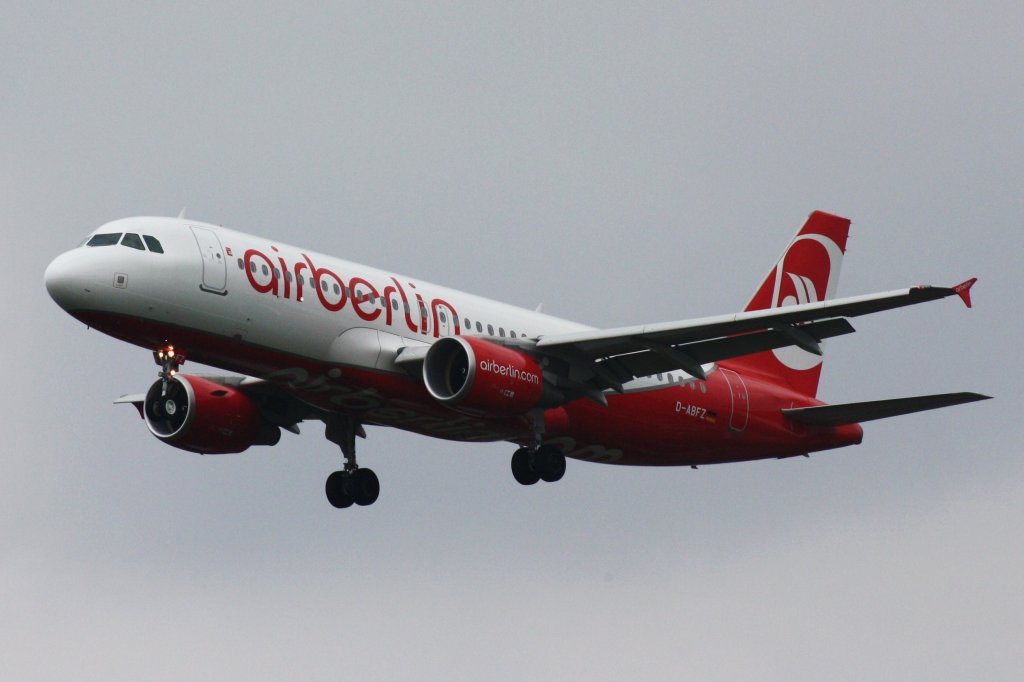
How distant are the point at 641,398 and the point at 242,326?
39.6ft

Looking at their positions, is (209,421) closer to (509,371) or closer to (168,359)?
(168,359)

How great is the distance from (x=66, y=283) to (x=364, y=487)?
1207cm

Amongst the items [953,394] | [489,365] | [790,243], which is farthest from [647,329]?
[790,243]

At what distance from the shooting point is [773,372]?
172 ft

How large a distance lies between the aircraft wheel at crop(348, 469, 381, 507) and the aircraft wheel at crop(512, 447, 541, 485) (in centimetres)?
484

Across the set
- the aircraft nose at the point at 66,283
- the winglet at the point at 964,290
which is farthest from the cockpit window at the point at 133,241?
the winglet at the point at 964,290

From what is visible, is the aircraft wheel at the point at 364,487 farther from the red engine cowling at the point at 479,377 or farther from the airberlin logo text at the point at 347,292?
the red engine cowling at the point at 479,377

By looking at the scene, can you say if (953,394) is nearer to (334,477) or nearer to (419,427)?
(419,427)

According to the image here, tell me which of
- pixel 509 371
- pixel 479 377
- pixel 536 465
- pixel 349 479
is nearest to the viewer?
pixel 479 377

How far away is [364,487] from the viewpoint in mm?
48500

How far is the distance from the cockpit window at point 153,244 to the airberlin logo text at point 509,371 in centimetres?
776

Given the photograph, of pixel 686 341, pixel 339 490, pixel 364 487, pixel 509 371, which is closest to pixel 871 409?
pixel 686 341

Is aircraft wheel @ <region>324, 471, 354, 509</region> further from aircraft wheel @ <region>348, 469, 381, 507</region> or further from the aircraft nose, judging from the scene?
the aircraft nose

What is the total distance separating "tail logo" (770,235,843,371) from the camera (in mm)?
54250
